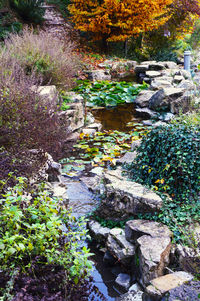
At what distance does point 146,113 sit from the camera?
8062 mm

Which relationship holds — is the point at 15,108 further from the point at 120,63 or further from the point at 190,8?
the point at 190,8

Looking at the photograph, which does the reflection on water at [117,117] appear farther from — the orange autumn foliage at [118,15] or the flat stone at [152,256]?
the orange autumn foliage at [118,15]

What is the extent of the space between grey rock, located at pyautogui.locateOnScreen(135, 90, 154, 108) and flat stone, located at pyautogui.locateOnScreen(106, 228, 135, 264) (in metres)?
5.62

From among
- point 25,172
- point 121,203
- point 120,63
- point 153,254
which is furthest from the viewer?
point 120,63

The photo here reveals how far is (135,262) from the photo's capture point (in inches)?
120

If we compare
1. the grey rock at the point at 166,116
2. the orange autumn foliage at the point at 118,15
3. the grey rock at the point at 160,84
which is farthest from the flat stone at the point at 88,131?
the orange autumn foliage at the point at 118,15

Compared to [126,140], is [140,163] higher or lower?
higher

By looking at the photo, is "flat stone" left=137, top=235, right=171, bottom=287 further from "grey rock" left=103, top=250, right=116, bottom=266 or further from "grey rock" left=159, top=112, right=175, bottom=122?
"grey rock" left=159, top=112, right=175, bottom=122

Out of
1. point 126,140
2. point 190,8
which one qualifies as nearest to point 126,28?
point 190,8

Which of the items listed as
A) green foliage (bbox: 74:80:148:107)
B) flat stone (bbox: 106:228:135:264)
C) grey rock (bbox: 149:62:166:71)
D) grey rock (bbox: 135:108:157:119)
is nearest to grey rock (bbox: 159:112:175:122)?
grey rock (bbox: 135:108:157:119)

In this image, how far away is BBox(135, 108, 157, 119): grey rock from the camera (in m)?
7.93

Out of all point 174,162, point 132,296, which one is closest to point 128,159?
point 174,162

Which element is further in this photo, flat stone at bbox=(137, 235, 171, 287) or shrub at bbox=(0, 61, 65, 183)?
shrub at bbox=(0, 61, 65, 183)

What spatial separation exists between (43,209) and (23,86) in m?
2.67
